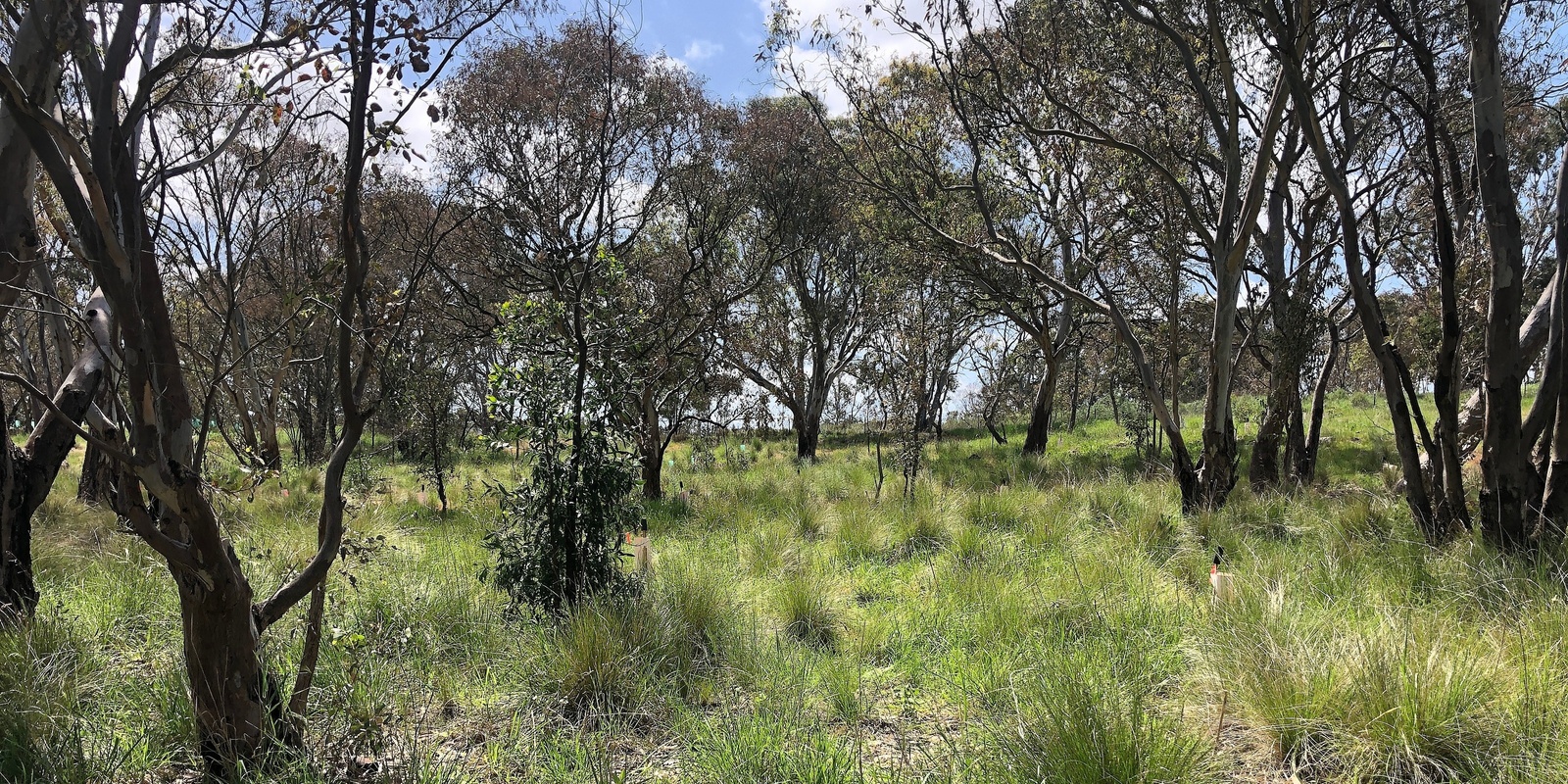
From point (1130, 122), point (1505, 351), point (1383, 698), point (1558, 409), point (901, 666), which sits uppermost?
point (1130, 122)

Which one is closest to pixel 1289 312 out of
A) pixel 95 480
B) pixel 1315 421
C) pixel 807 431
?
pixel 1315 421

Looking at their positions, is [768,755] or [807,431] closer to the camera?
[768,755]

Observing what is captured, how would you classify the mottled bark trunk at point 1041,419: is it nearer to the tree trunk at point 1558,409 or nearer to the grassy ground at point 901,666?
the grassy ground at point 901,666

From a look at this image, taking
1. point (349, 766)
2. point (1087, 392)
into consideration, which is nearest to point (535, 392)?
point (349, 766)

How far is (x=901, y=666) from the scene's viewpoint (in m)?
3.77

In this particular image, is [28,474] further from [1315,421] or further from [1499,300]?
[1315,421]

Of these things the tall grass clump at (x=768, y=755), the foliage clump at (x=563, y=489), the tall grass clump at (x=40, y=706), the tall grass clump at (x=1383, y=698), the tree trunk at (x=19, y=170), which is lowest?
the tall grass clump at (x=768, y=755)

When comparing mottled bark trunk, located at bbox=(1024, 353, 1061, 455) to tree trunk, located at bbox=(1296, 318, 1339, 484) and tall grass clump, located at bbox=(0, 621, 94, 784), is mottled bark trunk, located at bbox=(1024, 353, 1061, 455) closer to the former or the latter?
tree trunk, located at bbox=(1296, 318, 1339, 484)

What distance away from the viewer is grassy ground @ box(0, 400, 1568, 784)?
2525 mm

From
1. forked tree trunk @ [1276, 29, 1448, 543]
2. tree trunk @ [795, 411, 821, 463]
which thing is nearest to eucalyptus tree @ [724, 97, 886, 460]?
tree trunk @ [795, 411, 821, 463]

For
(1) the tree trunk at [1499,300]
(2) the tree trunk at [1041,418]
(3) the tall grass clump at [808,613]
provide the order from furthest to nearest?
1. (2) the tree trunk at [1041,418]
2. (3) the tall grass clump at [808,613]
3. (1) the tree trunk at [1499,300]

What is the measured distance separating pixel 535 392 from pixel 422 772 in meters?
2.48

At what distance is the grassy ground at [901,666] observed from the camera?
8.29 feet

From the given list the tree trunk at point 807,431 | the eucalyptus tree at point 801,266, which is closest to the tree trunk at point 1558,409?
the eucalyptus tree at point 801,266
